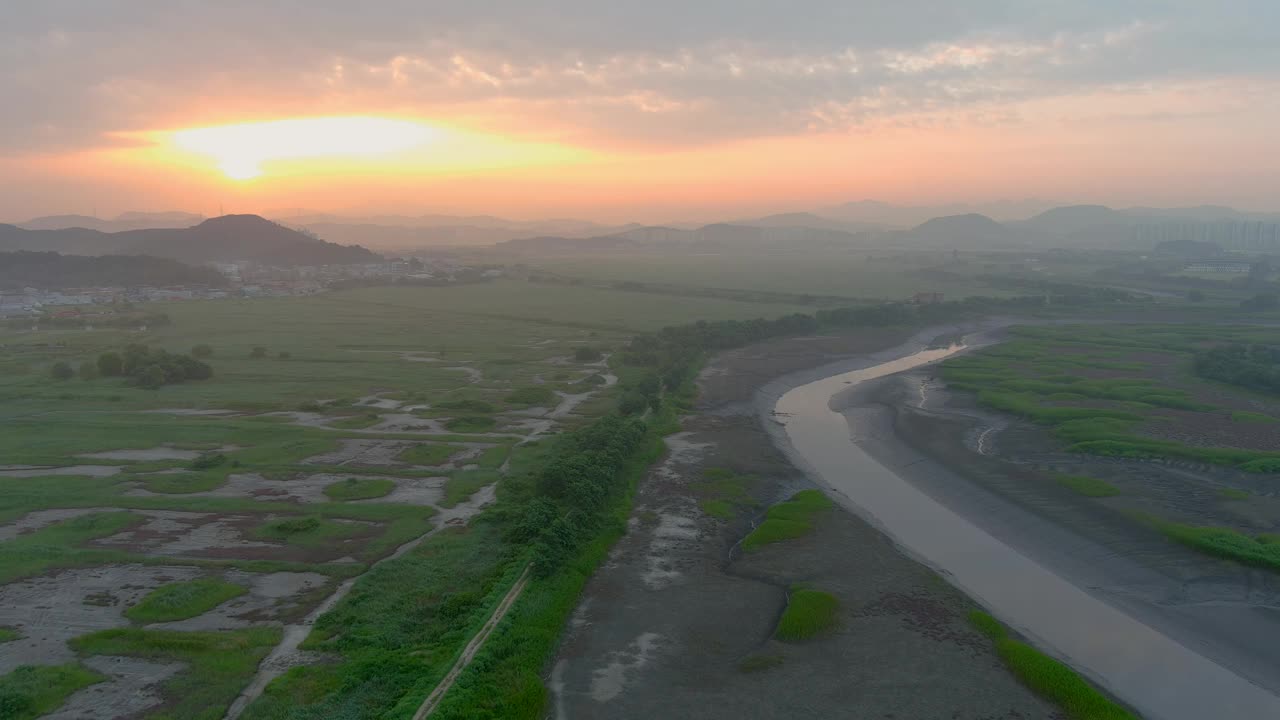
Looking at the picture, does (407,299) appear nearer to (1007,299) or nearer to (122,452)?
(122,452)

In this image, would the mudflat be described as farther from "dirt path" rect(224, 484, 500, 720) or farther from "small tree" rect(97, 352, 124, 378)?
"small tree" rect(97, 352, 124, 378)

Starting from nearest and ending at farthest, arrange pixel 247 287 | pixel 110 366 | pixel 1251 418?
1. pixel 1251 418
2. pixel 110 366
3. pixel 247 287

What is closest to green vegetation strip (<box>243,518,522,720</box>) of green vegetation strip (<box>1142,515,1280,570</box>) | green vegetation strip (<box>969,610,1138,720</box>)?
green vegetation strip (<box>969,610,1138,720</box>)

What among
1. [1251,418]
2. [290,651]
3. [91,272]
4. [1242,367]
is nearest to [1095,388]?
[1251,418]

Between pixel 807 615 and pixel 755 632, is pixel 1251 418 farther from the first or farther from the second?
pixel 755 632

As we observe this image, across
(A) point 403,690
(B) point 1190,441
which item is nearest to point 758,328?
(B) point 1190,441

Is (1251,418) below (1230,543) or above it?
above

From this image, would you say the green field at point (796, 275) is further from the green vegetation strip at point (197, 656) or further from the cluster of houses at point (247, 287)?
the green vegetation strip at point (197, 656)
